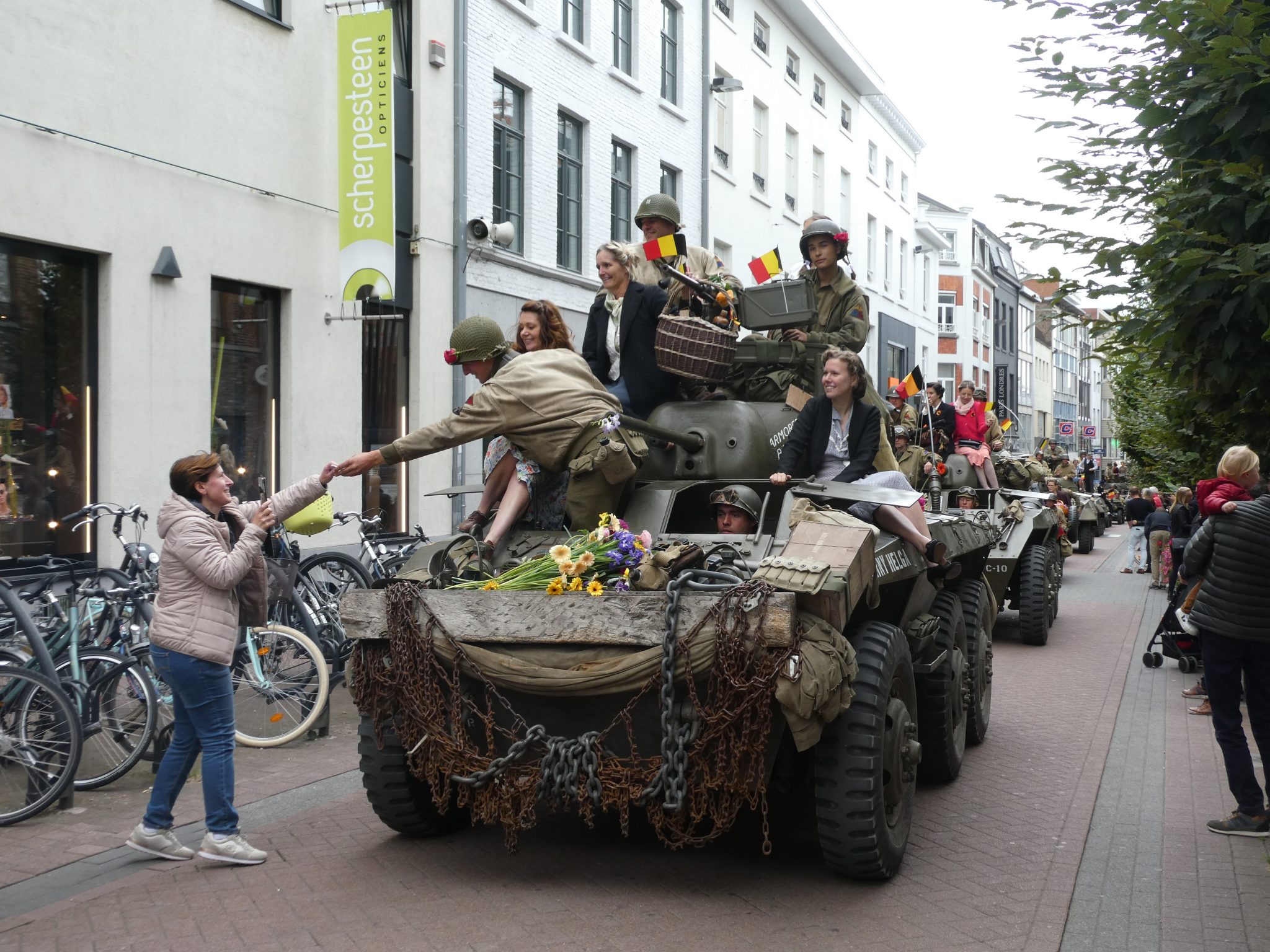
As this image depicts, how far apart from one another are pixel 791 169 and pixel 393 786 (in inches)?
1007

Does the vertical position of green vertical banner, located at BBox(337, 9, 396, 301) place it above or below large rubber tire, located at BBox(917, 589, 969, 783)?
above

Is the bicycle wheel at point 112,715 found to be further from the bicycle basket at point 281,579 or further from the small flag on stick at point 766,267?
the small flag on stick at point 766,267

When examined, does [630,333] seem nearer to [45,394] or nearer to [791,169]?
[45,394]

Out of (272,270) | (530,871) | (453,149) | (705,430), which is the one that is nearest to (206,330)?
(272,270)

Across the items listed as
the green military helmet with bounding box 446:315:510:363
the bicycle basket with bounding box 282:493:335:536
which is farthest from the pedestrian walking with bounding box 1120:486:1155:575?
the bicycle basket with bounding box 282:493:335:536

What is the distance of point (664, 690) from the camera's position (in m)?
4.82

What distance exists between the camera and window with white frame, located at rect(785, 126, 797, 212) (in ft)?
95.7

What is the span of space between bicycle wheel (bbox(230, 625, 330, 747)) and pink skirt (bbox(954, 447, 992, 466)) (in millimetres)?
9339

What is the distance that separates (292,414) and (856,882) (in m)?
8.94

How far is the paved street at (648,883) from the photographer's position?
4.80 m

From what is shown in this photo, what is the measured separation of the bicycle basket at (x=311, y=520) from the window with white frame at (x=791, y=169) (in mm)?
23927

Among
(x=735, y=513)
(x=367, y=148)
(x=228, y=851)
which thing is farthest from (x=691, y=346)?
(x=367, y=148)

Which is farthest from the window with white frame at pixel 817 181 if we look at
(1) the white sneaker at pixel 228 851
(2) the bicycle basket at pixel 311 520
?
(1) the white sneaker at pixel 228 851

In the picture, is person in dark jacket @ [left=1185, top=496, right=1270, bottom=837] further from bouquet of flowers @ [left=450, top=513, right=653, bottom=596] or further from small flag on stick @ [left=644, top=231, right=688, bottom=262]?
small flag on stick @ [left=644, top=231, right=688, bottom=262]
